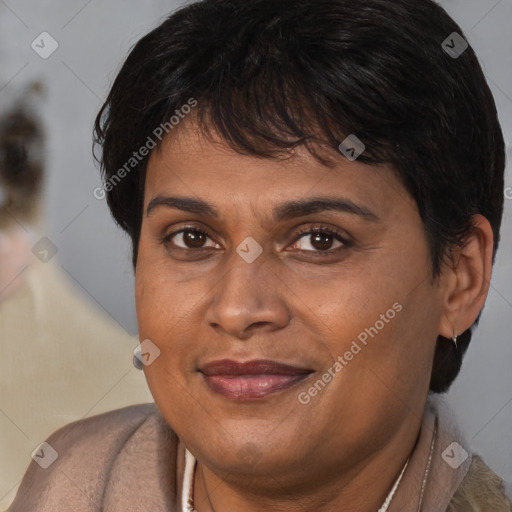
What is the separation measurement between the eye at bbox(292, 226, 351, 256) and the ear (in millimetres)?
219

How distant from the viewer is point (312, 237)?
1414 mm

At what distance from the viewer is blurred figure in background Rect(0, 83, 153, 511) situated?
238 centimetres

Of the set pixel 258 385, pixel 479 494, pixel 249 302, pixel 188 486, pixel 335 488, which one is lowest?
pixel 479 494

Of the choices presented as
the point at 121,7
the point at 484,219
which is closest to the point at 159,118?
the point at 484,219

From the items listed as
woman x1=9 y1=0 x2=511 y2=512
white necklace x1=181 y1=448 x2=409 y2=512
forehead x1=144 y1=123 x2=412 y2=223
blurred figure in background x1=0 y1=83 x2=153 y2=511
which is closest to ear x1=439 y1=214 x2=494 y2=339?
woman x1=9 y1=0 x2=511 y2=512

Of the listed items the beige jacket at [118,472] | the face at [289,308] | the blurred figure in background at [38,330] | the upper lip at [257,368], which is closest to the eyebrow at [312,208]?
the face at [289,308]

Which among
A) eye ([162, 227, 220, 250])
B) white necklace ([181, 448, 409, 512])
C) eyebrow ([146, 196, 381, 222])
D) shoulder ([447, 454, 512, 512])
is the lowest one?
shoulder ([447, 454, 512, 512])

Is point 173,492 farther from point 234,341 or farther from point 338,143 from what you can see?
point 338,143

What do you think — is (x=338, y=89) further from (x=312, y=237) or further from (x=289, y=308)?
(x=289, y=308)

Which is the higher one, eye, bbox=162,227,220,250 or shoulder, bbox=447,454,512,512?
eye, bbox=162,227,220,250

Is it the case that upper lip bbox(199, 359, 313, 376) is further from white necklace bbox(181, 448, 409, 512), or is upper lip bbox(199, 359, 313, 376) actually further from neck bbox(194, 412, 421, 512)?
white necklace bbox(181, 448, 409, 512)

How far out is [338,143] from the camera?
138 cm

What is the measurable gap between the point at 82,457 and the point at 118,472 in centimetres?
10

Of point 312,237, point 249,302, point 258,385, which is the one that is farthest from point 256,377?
point 312,237
